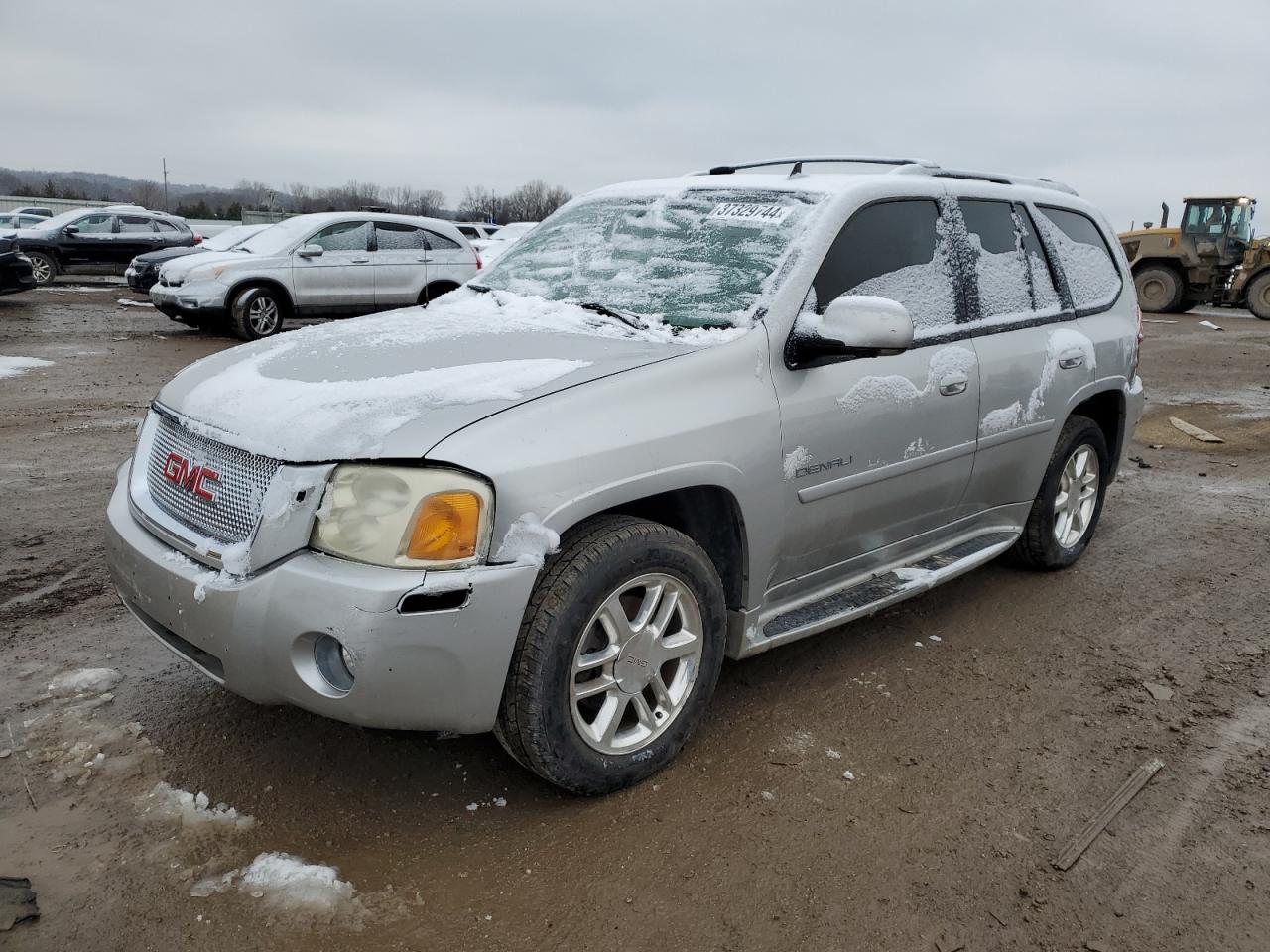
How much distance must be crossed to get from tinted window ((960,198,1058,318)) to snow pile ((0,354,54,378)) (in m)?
9.01

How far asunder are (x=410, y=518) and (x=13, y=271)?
1548 cm

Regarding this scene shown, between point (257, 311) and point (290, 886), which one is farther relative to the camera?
point (257, 311)

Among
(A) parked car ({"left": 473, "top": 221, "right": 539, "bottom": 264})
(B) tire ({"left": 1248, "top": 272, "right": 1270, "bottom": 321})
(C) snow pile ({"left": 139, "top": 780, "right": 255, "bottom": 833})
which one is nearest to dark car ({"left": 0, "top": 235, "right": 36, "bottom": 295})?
(A) parked car ({"left": 473, "top": 221, "right": 539, "bottom": 264})

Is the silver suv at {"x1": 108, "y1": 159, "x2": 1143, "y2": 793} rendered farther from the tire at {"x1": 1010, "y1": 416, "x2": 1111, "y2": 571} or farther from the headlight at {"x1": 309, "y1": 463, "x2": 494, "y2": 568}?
the tire at {"x1": 1010, "y1": 416, "x2": 1111, "y2": 571}

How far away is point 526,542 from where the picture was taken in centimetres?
250

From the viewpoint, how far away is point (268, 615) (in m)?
2.46

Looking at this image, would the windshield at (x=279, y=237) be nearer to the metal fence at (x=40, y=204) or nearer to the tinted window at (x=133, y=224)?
the tinted window at (x=133, y=224)

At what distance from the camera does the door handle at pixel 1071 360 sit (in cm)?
434

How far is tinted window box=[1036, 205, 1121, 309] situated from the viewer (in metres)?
4.55

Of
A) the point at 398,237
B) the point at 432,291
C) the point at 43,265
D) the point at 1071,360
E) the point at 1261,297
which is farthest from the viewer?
the point at 1261,297

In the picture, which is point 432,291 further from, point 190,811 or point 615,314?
point 190,811

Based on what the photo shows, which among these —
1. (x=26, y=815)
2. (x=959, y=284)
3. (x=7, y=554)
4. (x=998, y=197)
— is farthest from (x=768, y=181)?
(x=7, y=554)

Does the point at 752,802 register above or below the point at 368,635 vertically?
below

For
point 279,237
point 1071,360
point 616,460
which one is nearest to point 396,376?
point 616,460
